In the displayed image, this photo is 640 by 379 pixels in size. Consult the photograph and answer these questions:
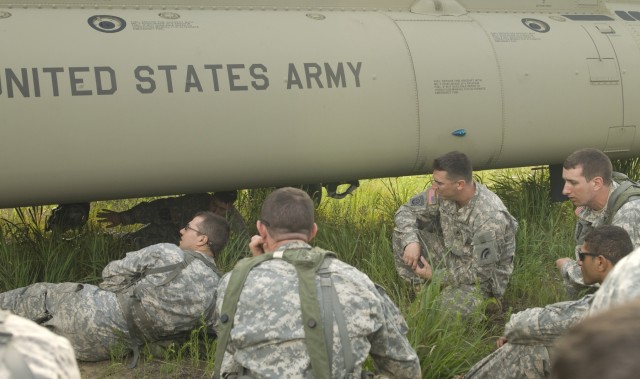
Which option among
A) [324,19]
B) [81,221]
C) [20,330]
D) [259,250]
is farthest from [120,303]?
[20,330]

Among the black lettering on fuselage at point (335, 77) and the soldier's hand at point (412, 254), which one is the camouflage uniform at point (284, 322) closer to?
the soldier's hand at point (412, 254)

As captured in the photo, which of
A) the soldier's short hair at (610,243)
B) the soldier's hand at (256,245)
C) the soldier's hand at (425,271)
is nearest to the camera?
the soldier's hand at (256,245)

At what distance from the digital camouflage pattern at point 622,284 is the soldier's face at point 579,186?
8.48 feet

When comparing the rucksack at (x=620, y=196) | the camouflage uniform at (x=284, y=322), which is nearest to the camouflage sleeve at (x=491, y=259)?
the rucksack at (x=620, y=196)

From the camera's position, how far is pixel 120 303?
448 cm

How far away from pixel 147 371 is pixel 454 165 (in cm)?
191

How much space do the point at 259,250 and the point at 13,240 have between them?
2.66 metres

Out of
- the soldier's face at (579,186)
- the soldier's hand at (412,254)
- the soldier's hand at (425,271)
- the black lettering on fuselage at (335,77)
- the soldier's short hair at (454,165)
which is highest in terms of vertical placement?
the black lettering on fuselage at (335,77)

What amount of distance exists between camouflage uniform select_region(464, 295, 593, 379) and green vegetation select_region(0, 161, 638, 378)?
24 cm

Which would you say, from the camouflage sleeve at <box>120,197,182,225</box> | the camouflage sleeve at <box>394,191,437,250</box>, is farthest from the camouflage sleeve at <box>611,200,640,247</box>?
the camouflage sleeve at <box>120,197,182,225</box>

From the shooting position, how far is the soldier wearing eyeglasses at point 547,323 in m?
3.67

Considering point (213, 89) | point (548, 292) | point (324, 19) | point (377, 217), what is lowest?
point (548, 292)

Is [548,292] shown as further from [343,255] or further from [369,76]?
[369,76]

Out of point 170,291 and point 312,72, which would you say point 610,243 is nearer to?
point 170,291
